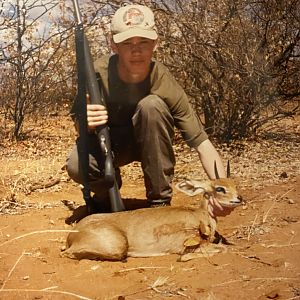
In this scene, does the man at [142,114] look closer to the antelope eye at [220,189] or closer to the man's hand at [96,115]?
the man's hand at [96,115]

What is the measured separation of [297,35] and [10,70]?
5.03 meters

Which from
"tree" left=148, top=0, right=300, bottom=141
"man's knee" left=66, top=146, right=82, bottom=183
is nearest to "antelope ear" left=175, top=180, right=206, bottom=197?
"man's knee" left=66, top=146, right=82, bottom=183

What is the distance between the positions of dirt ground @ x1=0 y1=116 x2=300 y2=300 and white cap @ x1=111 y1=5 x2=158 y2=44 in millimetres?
1669

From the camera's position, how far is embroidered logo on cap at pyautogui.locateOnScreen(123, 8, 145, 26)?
4.53m

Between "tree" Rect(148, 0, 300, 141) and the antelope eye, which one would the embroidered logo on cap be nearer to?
the antelope eye

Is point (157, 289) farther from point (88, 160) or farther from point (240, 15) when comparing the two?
point (240, 15)

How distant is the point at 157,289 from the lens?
319 cm

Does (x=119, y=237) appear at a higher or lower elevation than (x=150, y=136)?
lower

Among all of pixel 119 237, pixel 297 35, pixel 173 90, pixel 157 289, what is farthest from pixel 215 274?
pixel 297 35

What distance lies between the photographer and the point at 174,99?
15.8 feet

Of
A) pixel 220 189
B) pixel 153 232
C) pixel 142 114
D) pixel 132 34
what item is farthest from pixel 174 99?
pixel 153 232

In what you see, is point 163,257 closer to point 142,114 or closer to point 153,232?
point 153,232

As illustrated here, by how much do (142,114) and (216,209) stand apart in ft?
3.38

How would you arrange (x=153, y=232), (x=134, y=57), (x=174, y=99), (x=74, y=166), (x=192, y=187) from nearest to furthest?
1. (x=153, y=232)
2. (x=192, y=187)
3. (x=134, y=57)
4. (x=174, y=99)
5. (x=74, y=166)
